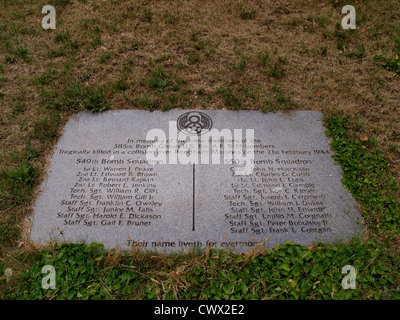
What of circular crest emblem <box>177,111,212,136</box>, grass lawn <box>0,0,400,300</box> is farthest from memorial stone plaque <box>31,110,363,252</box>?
grass lawn <box>0,0,400,300</box>

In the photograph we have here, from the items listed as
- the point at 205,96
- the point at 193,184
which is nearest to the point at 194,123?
the point at 205,96

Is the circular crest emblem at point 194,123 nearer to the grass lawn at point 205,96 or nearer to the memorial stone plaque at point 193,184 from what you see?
the memorial stone plaque at point 193,184

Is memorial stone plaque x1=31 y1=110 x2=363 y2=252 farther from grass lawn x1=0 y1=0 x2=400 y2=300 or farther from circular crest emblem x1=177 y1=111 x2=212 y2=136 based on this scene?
grass lawn x1=0 y1=0 x2=400 y2=300

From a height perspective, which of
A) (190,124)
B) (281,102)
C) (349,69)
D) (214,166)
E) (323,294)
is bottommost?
(323,294)

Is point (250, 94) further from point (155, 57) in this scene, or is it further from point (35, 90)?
point (35, 90)

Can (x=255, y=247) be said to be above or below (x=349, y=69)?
below

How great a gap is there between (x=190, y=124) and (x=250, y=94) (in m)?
1.03

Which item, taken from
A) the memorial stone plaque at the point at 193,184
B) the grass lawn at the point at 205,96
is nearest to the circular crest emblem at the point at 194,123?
the memorial stone plaque at the point at 193,184

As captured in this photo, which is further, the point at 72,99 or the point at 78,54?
the point at 78,54

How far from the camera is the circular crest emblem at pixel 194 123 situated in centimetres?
378

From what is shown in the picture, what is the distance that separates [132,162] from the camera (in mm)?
3484

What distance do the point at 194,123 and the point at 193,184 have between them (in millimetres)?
887

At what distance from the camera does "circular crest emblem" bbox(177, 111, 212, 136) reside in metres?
3.78

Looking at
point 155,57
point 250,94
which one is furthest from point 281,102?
point 155,57
